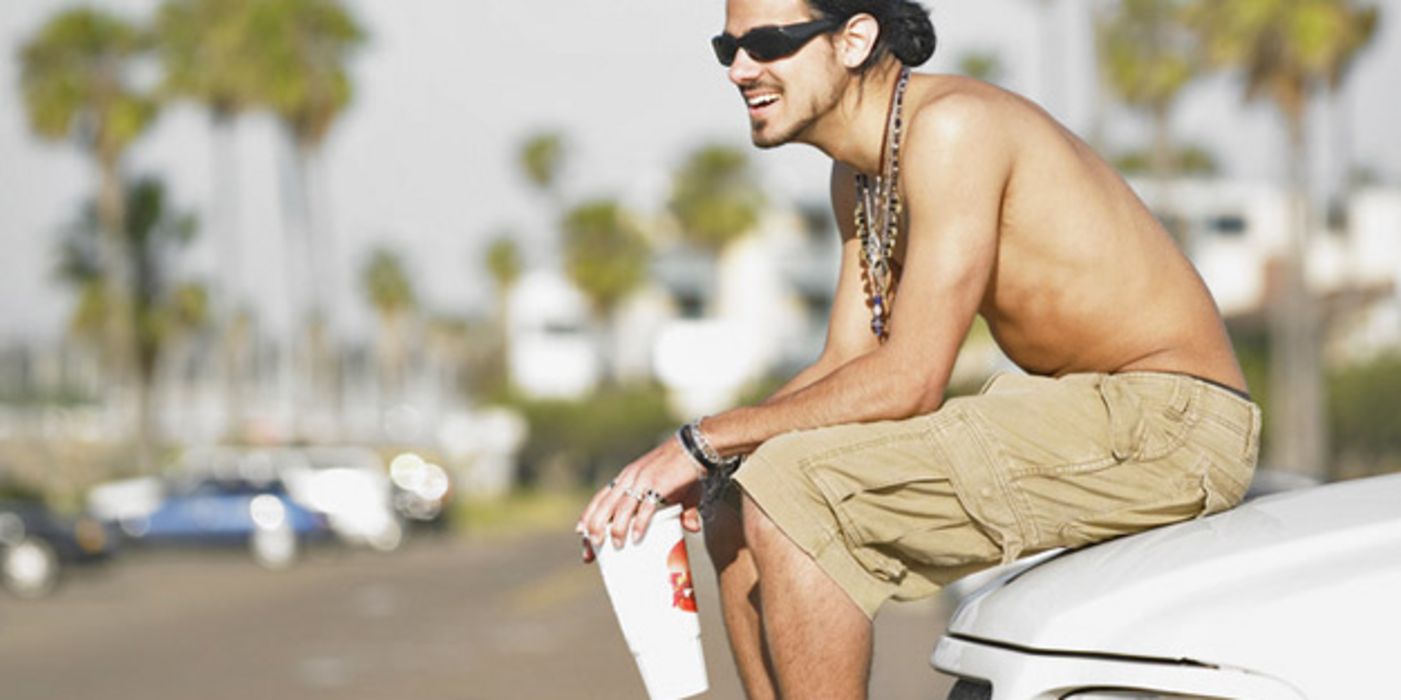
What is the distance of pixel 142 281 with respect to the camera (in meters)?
67.9

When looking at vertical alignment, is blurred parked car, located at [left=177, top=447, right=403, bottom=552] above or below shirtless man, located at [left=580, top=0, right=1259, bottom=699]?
below

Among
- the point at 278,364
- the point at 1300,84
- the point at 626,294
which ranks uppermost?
the point at 1300,84

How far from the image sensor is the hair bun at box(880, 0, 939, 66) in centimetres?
330

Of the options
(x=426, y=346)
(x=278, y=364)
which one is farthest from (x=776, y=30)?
(x=278, y=364)

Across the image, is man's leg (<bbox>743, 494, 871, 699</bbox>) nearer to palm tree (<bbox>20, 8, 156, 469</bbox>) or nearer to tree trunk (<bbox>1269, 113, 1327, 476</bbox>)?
tree trunk (<bbox>1269, 113, 1327, 476</bbox>)

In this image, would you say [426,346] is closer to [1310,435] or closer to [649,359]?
[649,359]

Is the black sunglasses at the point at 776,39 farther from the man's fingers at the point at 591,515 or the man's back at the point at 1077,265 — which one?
the man's fingers at the point at 591,515

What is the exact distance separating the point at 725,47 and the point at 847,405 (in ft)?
1.79

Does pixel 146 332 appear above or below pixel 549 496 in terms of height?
above

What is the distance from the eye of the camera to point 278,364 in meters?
182

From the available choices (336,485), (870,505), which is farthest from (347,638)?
(336,485)

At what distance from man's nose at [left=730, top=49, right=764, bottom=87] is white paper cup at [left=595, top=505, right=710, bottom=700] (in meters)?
0.65

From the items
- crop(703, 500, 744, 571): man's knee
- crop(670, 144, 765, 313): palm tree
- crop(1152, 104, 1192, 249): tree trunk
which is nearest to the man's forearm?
crop(703, 500, 744, 571): man's knee

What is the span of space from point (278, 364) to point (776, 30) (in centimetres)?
18249
